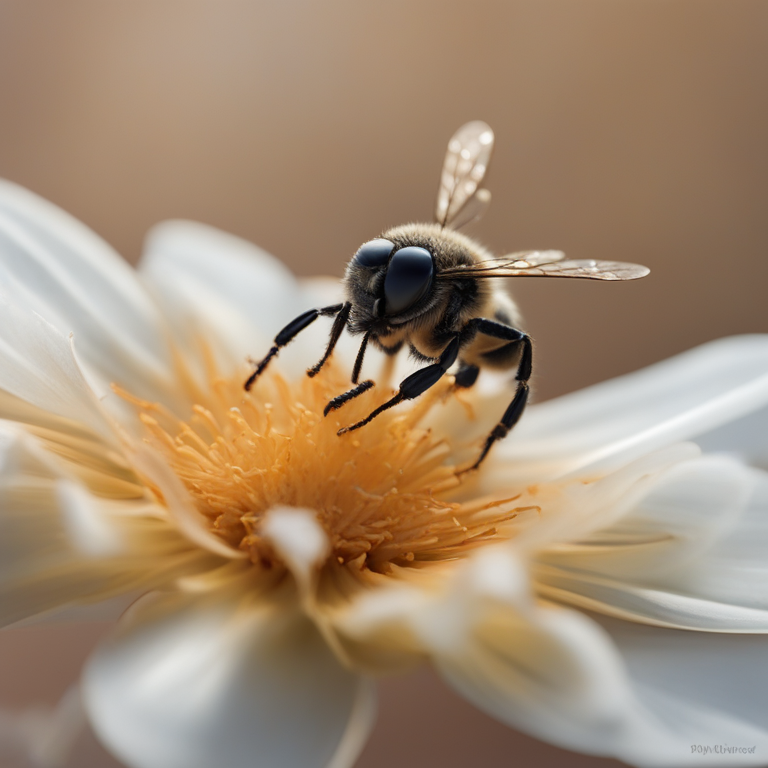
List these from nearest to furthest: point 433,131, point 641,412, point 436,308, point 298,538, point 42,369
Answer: point 298,538, point 42,369, point 436,308, point 641,412, point 433,131

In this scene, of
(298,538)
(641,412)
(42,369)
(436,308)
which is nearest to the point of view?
(298,538)

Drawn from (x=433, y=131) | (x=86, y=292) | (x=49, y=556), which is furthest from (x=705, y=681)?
(x=433, y=131)

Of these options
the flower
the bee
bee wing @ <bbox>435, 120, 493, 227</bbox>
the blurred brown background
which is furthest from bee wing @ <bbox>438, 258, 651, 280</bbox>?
the blurred brown background

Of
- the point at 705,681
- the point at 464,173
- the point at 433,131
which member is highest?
the point at 433,131

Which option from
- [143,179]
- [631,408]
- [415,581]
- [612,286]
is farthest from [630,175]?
[415,581]

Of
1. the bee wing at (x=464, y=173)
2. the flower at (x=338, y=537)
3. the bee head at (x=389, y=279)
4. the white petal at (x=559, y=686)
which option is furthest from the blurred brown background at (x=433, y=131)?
the white petal at (x=559, y=686)

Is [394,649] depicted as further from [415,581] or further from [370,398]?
[370,398]

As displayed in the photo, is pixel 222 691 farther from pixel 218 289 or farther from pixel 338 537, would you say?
pixel 218 289

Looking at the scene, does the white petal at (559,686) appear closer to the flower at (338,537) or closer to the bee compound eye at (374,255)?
the flower at (338,537)
